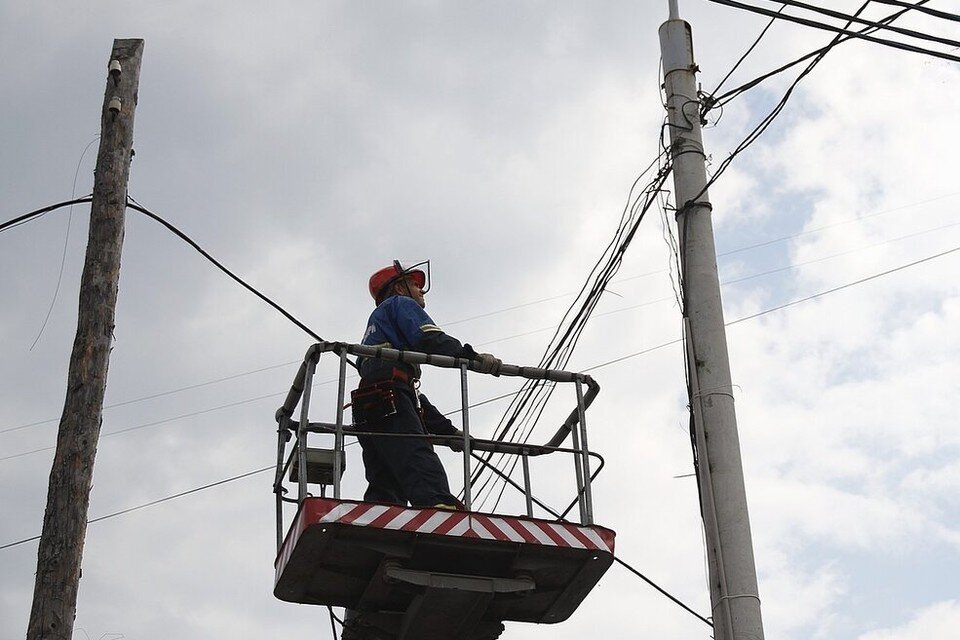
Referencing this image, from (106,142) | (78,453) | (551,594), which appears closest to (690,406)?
(551,594)

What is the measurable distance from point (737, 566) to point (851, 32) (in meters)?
3.46

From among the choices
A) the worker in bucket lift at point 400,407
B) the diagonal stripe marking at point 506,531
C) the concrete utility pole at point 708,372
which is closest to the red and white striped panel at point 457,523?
the diagonal stripe marking at point 506,531

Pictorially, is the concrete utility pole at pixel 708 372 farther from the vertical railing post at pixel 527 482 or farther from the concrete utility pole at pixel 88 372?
the concrete utility pole at pixel 88 372

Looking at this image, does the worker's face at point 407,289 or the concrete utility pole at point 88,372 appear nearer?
the concrete utility pole at point 88,372

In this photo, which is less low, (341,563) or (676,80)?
(676,80)

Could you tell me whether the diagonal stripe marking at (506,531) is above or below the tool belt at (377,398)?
below

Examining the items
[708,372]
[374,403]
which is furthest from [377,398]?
[708,372]

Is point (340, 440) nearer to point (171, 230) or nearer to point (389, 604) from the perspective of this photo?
point (389, 604)

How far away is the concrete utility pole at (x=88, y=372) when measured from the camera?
7125mm

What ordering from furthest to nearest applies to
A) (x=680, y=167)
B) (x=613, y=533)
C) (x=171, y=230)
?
(x=171, y=230) → (x=680, y=167) → (x=613, y=533)

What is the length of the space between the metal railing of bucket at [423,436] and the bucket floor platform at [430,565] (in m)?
0.17

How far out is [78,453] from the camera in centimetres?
754

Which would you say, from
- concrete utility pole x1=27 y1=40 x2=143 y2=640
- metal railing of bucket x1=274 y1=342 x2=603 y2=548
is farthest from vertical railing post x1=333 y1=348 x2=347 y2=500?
concrete utility pole x1=27 y1=40 x2=143 y2=640

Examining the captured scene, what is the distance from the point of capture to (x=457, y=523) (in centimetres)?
753
